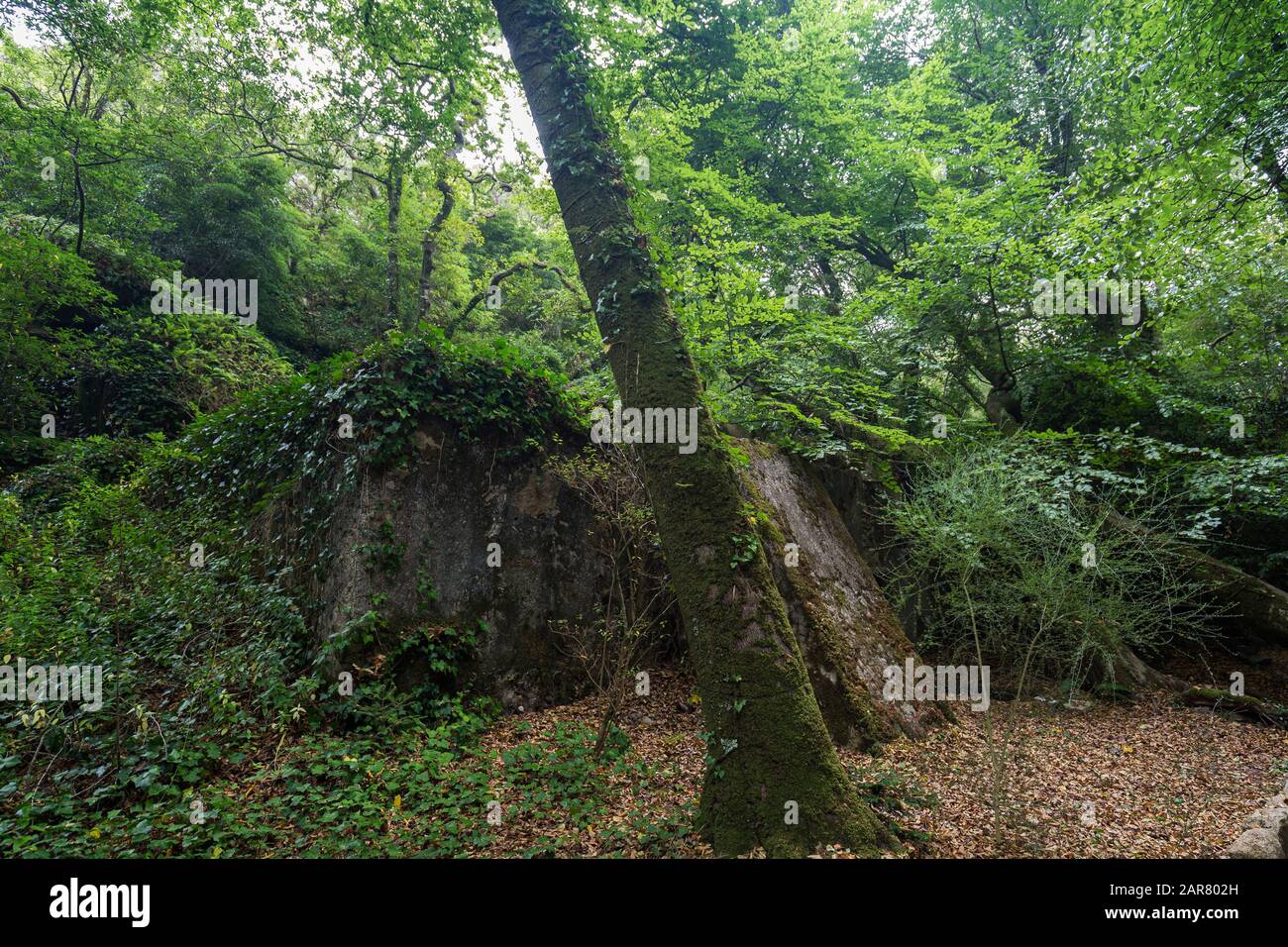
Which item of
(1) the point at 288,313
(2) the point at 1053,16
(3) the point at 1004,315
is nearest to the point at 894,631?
(3) the point at 1004,315

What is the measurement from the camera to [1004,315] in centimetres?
1060

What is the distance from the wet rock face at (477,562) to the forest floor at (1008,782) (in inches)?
24.5

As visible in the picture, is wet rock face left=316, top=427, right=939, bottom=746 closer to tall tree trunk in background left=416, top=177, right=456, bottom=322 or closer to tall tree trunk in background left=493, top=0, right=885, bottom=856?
tall tree trunk in background left=493, top=0, right=885, bottom=856

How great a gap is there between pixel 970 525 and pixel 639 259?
4.29m

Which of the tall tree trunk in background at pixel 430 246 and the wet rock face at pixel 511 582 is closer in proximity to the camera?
the wet rock face at pixel 511 582

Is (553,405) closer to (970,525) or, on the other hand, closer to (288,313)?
(970,525)

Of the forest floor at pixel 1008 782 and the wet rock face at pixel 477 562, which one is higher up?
the wet rock face at pixel 477 562

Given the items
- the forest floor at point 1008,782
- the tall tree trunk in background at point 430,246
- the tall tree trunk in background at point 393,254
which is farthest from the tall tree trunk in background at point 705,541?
the tall tree trunk in background at point 393,254

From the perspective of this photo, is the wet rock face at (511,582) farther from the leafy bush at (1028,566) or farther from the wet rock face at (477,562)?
the leafy bush at (1028,566)

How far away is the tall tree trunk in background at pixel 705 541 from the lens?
3.21 m

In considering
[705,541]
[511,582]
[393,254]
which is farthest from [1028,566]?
[393,254]

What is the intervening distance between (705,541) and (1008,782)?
14.0 feet

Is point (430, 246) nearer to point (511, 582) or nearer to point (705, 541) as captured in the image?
point (511, 582)

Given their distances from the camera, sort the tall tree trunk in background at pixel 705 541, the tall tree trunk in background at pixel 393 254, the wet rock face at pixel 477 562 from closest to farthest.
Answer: the tall tree trunk in background at pixel 705 541 → the wet rock face at pixel 477 562 → the tall tree trunk in background at pixel 393 254
